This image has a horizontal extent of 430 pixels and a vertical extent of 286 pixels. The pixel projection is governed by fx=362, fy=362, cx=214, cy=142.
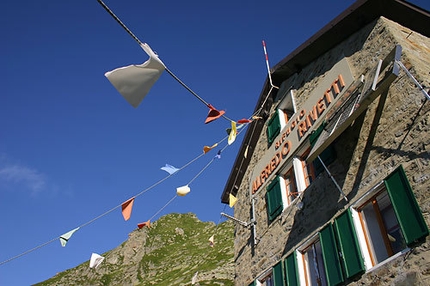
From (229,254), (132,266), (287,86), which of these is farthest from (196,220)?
(287,86)

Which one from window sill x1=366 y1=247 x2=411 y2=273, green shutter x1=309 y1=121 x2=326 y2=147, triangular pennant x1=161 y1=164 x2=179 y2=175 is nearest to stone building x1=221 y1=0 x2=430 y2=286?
window sill x1=366 y1=247 x2=411 y2=273

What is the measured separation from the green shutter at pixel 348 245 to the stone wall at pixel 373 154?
0.19 m

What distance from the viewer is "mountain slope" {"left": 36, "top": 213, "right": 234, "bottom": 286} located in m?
68.7

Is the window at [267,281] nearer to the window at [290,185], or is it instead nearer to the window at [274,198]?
the window at [274,198]

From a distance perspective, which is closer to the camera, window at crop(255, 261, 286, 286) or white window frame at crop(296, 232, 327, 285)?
white window frame at crop(296, 232, 327, 285)

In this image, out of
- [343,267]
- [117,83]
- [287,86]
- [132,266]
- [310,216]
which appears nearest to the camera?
[117,83]

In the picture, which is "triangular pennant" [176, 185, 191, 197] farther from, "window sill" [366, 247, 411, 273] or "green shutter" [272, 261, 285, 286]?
"window sill" [366, 247, 411, 273]

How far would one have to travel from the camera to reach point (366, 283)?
5.84m

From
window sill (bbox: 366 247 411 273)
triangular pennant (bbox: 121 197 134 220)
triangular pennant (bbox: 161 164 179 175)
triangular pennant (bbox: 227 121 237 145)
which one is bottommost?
window sill (bbox: 366 247 411 273)

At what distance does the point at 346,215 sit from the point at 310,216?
141 centimetres

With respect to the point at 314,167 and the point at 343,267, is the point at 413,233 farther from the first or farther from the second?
the point at 314,167

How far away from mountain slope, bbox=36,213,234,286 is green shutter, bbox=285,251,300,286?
51.9 m

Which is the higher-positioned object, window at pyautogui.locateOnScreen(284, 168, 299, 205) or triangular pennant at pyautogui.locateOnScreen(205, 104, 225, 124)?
triangular pennant at pyautogui.locateOnScreen(205, 104, 225, 124)

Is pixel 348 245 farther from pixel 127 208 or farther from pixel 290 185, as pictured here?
pixel 127 208
